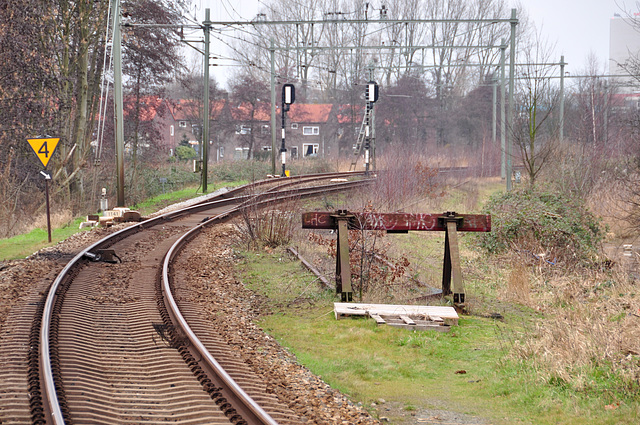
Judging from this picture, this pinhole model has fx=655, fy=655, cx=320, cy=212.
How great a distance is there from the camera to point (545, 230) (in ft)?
50.7

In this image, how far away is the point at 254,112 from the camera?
59.1m

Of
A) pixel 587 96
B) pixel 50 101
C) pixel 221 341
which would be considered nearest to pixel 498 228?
pixel 221 341

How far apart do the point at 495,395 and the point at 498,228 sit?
1018cm

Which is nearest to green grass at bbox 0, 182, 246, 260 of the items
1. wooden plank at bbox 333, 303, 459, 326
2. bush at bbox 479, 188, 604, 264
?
wooden plank at bbox 333, 303, 459, 326

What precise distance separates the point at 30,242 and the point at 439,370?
1344 cm

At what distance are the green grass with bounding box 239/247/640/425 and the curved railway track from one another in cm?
110

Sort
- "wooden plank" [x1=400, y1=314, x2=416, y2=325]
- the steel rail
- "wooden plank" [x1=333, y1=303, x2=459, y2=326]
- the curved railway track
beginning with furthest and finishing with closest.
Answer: "wooden plank" [x1=333, y1=303, x2=459, y2=326] < "wooden plank" [x1=400, y1=314, x2=416, y2=325] < the curved railway track < the steel rail

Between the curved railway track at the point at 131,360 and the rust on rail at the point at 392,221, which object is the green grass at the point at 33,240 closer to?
the curved railway track at the point at 131,360

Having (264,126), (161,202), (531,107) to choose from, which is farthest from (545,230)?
(264,126)

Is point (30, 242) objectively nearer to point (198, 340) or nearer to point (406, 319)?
point (198, 340)

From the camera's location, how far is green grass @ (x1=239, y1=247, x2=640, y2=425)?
5953mm

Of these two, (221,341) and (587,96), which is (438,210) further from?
(587,96)

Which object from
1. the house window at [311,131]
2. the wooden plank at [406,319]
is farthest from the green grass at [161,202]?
the house window at [311,131]

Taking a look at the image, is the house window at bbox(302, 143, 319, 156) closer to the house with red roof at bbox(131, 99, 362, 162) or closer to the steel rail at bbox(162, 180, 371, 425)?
the house with red roof at bbox(131, 99, 362, 162)
